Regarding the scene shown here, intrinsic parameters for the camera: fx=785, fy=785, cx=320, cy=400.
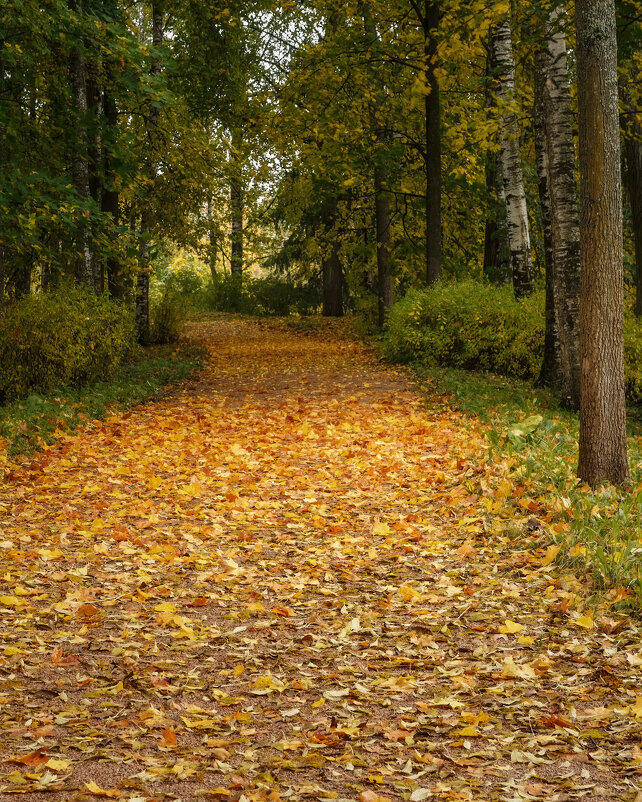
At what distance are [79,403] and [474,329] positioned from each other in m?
7.47

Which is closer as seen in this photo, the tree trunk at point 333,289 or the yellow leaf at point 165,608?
the yellow leaf at point 165,608

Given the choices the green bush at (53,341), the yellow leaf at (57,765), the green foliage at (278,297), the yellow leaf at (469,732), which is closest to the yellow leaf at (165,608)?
the yellow leaf at (57,765)

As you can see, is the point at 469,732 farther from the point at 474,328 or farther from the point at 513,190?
the point at 513,190

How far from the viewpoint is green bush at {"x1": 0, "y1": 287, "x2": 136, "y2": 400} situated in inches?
435

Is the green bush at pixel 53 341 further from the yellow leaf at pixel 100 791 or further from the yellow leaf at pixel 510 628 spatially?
the yellow leaf at pixel 100 791

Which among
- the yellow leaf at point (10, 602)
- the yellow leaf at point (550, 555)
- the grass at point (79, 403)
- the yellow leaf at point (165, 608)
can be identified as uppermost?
the grass at point (79, 403)

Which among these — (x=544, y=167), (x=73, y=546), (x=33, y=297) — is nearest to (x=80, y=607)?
(x=73, y=546)

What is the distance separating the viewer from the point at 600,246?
6.05 metres

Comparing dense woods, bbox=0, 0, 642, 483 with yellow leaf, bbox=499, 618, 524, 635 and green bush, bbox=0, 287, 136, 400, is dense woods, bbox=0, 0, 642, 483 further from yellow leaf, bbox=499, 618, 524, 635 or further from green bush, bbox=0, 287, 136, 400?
yellow leaf, bbox=499, 618, 524, 635

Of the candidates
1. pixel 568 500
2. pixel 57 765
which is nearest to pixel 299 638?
pixel 57 765

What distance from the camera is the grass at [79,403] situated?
866 centimetres

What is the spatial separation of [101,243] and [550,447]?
757cm

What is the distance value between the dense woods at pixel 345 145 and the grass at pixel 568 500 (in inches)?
19.2

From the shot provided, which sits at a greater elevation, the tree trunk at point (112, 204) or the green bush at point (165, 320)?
the tree trunk at point (112, 204)
